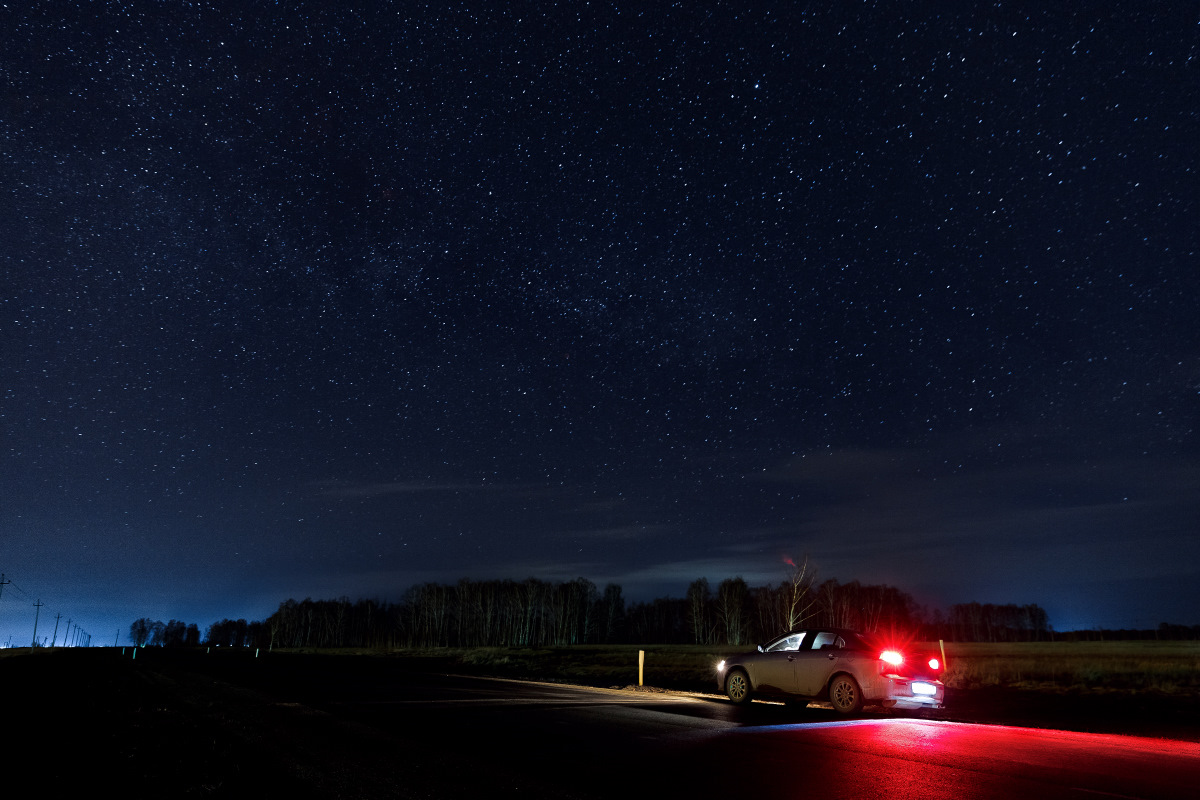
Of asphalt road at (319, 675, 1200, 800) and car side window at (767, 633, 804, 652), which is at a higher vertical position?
car side window at (767, 633, 804, 652)

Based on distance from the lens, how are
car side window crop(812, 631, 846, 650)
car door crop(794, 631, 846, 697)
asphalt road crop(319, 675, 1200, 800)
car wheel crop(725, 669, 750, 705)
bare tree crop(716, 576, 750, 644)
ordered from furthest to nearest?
bare tree crop(716, 576, 750, 644) → car wheel crop(725, 669, 750, 705) → car side window crop(812, 631, 846, 650) → car door crop(794, 631, 846, 697) → asphalt road crop(319, 675, 1200, 800)

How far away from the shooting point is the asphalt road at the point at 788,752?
23.2ft

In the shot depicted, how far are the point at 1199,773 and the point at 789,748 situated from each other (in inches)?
172

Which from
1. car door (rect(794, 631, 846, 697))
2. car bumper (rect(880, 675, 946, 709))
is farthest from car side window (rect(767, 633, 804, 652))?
car bumper (rect(880, 675, 946, 709))

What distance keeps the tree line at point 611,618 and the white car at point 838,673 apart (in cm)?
8967

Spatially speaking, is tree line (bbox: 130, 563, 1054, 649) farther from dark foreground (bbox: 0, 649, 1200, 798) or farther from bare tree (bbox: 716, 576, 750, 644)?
dark foreground (bbox: 0, 649, 1200, 798)

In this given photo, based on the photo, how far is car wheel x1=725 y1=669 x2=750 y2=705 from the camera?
631 inches

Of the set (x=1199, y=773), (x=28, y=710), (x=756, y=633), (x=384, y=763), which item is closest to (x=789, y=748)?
(x=1199, y=773)

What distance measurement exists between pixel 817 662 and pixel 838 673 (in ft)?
1.63

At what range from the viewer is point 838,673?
14.3m

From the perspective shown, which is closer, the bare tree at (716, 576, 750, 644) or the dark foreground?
the dark foreground

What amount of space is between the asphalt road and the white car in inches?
17.2

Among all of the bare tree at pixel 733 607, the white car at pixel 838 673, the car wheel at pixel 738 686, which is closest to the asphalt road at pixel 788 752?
the white car at pixel 838 673

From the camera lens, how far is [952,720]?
43.3 ft
